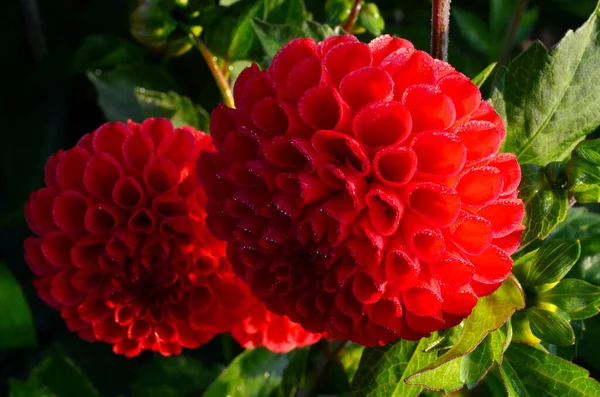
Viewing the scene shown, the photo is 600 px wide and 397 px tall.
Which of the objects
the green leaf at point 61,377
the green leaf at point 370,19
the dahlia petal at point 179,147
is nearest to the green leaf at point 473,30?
the green leaf at point 370,19

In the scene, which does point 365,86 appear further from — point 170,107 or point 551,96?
point 170,107

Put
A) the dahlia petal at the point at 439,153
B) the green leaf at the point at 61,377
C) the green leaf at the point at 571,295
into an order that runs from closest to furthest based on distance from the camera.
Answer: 1. the dahlia petal at the point at 439,153
2. the green leaf at the point at 571,295
3. the green leaf at the point at 61,377

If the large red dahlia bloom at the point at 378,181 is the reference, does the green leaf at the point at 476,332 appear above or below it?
below

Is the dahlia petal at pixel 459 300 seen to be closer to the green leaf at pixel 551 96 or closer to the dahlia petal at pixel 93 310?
the green leaf at pixel 551 96

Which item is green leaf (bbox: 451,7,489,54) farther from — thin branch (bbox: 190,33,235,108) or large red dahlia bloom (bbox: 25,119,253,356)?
large red dahlia bloom (bbox: 25,119,253,356)

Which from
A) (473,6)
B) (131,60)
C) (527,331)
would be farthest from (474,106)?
(473,6)

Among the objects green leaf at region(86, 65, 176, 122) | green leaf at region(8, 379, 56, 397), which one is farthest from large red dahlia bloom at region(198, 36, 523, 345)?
green leaf at region(8, 379, 56, 397)

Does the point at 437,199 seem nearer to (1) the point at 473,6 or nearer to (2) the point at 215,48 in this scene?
(2) the point at 215,48
